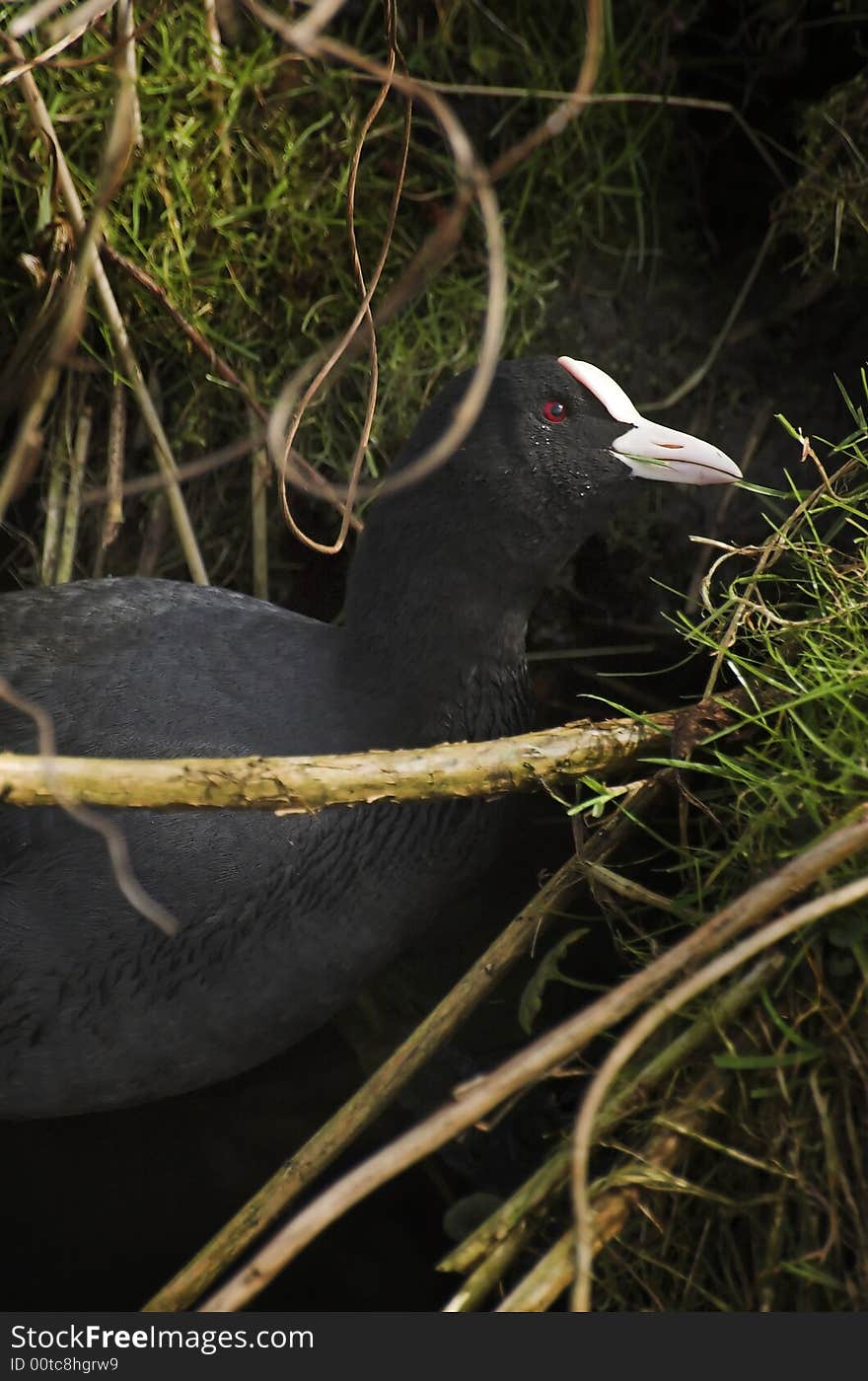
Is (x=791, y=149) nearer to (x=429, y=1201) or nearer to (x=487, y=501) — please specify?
(x=487, y=501)

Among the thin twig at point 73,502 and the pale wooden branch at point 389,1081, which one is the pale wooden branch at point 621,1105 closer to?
the pale wooden branch at point 389,1081

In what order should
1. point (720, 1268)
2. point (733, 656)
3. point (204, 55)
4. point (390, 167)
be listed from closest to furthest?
point (720, 1268) < point (733, 656) < point (204, 55) < point (390, 167)

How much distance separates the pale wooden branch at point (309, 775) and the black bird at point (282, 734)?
0.33 m

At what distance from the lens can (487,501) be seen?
1578 millimetres

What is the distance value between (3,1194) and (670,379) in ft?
5.00

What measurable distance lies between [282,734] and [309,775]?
1.57 ft

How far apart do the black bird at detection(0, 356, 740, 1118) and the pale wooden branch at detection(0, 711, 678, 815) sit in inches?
13.1

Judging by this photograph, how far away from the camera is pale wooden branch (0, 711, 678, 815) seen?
0.99 metres

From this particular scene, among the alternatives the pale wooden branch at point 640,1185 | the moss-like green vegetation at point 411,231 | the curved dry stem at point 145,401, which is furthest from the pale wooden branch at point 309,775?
the curved dry stem at point 145,401

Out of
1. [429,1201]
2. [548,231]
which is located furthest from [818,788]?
[548,231]

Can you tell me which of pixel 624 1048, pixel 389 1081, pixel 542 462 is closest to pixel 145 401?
pixel 542 462

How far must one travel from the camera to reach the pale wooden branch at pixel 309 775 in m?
0.99

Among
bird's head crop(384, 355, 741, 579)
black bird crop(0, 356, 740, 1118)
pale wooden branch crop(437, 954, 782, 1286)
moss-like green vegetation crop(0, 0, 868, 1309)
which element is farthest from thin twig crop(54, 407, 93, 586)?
pale wooden branch crop(437, 954, 782, 1286)

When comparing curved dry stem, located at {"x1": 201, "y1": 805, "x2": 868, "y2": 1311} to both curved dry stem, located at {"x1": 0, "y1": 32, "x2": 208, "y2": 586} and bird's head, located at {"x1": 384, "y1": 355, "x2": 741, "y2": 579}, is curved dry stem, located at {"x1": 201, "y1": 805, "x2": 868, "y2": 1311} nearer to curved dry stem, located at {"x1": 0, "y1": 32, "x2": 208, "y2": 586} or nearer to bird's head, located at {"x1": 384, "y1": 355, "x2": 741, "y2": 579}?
bird's head, located at {"x1": 384, "y1": 355, "x2": 741, "y2": 579}
